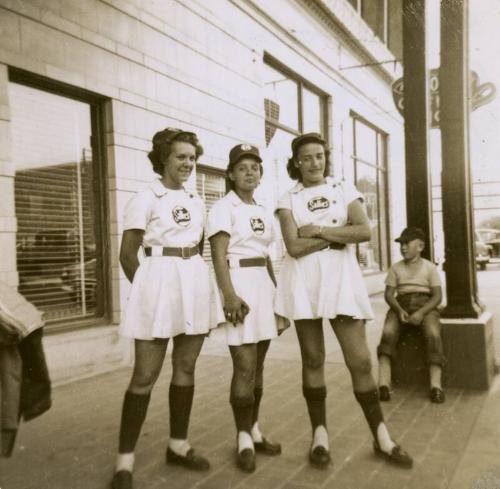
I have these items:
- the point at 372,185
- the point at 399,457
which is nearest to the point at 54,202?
the point at 399,457

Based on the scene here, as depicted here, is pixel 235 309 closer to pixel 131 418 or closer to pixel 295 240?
pixel 295 240

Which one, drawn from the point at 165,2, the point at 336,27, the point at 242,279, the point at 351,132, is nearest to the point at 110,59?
the point at 165,2

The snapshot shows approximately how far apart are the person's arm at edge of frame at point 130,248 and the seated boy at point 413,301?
273cm

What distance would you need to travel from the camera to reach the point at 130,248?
3414mm

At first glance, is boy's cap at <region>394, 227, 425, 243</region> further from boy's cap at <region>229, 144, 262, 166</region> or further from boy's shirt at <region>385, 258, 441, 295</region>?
boy's cap at <region>229, 144, 262, 166</region>

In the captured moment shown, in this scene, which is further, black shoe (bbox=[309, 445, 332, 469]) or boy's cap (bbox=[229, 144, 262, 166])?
boy's cap (bbox=[229, 144, 262, 166])

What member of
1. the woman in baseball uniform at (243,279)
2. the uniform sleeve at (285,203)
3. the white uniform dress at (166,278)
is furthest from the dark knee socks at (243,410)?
the uniform sleeve at (285,203)

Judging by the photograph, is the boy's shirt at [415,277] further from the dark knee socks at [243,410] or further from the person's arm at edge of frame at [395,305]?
the dark knee socks at [243,410]

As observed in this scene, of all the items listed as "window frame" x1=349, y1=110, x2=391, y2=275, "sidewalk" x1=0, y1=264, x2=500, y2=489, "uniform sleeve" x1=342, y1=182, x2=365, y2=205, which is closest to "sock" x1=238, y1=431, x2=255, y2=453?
"sidewalk" x1=0, y1=264, x2=500, y2=489

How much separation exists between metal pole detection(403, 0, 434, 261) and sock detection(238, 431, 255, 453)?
2.90m

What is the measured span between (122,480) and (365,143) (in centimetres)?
1433

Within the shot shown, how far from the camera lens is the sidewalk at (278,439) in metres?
3.40

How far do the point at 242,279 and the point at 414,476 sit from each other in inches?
58.6

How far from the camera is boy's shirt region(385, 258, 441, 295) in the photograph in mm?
5559
